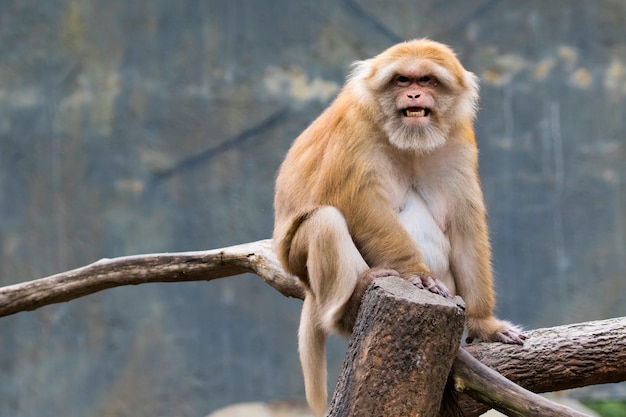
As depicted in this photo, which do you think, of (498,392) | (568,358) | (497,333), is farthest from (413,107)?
(498,392)

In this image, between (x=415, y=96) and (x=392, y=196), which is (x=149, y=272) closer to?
(x=392, y=196)

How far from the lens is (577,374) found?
173 inches

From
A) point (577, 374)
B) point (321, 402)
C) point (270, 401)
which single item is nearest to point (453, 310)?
point (577, 374)

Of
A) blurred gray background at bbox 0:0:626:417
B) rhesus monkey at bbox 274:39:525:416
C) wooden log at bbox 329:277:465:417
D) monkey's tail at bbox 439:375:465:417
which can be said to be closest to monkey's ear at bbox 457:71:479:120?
rhesus monkey at bbox 274:39:525:416

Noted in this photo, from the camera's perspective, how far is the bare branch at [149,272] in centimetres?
640

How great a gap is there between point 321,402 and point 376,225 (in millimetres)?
1258

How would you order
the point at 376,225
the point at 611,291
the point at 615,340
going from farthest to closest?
the point at 611,291 < the point at 376,225 < the point at 615,340

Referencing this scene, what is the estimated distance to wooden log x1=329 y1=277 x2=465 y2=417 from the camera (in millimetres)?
3914

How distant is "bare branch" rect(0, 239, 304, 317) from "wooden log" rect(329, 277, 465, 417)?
7.69 ft

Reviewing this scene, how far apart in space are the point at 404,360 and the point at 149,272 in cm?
299

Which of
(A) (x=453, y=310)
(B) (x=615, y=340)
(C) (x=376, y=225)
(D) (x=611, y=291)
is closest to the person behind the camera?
(A) (x=453, y=310)

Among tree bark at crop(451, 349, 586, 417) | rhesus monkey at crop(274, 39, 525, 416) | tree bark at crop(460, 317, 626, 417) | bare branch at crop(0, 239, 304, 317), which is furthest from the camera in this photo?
bare branch at crop(0, 239, 304, 317)

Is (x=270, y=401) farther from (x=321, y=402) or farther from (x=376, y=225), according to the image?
(x=376, y=225)

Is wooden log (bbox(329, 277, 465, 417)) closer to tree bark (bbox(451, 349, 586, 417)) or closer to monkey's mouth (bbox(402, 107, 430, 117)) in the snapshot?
tree bark (bbox(451, 349, 586, 417))
